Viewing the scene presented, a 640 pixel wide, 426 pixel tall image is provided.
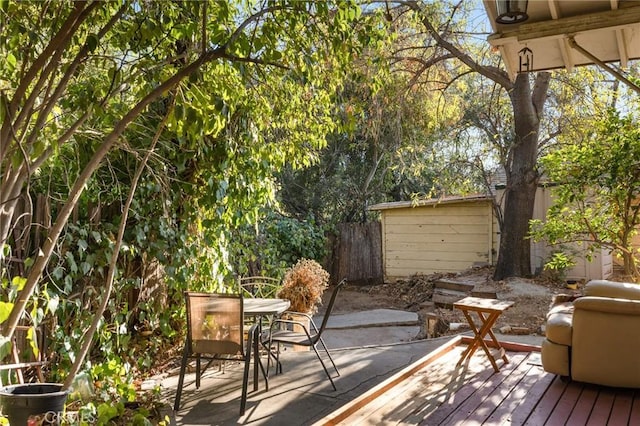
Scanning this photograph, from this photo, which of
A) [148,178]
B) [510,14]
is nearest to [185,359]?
[148,178]

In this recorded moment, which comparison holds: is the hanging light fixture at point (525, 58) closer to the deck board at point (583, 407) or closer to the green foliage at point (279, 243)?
the deck board at point (583, 407)

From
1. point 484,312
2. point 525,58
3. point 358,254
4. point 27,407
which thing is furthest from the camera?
point 358,254

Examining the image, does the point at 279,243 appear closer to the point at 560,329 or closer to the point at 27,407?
the point at 560,329

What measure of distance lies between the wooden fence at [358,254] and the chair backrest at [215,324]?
8.62 metres

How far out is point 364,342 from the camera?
7227 mm

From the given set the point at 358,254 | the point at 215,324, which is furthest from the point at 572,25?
the point at 358,254

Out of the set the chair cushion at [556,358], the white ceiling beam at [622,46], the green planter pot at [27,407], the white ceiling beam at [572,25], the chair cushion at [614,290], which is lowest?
the chair cushion at [556,358]

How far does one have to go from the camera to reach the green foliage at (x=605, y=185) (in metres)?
5.19

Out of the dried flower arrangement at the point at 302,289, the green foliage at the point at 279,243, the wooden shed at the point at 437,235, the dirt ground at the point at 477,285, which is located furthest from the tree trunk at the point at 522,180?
the dried flower arrangement at the point at 302,289

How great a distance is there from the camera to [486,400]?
360cm

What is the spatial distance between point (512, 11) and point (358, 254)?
9.26 m

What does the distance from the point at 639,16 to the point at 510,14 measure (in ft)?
2.78

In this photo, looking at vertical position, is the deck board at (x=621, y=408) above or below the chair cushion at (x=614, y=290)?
below

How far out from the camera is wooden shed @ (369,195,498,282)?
10711mm
